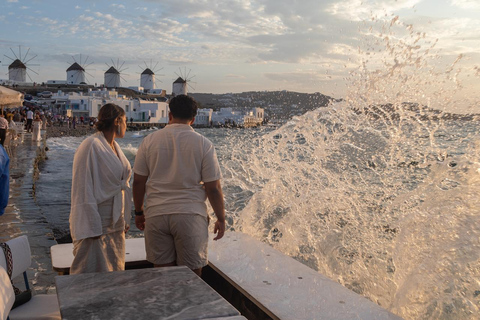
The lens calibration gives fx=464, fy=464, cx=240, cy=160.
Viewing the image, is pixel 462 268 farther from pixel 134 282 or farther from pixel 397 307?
pixel 134 282

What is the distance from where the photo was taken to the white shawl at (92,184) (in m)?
2.87

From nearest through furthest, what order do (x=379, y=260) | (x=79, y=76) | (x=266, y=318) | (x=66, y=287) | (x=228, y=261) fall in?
1. (x=66, y=287)
2. (x=266, y=318)
3. (x=228, y=261)
4. (x=379, y=260)
5. (x=79, y=76)

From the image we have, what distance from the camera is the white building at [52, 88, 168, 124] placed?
78312 mm

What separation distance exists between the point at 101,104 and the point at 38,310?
7873 centimetres

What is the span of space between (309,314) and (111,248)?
1349 mm

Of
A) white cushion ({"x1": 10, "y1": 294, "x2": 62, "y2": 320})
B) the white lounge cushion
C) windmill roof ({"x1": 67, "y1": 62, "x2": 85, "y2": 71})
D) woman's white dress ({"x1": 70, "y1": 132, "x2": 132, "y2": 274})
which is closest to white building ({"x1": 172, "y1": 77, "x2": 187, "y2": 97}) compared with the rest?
windmill roof ({"x1": 67, "y1": 62, "x2": 85, "y2": 71})

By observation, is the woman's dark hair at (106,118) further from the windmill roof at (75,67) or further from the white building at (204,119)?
the windmill roof at (75,67)

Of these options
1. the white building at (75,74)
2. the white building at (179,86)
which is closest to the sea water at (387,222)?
the white building at (75,74)

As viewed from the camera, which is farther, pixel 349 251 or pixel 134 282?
pixel 349 251

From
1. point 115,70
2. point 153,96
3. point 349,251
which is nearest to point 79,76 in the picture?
point 115,70

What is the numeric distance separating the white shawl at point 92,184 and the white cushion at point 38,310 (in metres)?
0.40

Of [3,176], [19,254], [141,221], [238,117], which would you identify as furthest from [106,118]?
[238,117]

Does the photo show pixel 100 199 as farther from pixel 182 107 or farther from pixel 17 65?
pixel 17 65

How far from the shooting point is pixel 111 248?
120 inches
